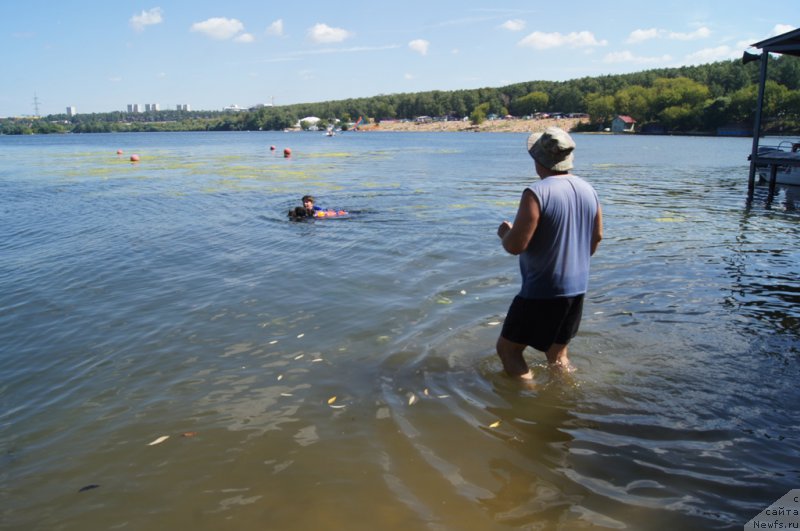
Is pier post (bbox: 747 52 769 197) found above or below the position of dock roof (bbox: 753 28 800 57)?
below

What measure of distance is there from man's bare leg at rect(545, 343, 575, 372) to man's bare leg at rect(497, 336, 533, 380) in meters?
0.27

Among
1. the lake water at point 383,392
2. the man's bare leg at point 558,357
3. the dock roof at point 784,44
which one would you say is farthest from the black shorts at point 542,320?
the dock roof at point 784,44

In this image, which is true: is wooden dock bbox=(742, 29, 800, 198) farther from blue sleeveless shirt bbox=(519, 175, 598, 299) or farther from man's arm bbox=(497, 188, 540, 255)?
man's arm bbox=(497, 188, 540, 255)

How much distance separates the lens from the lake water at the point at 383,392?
3.95 meters

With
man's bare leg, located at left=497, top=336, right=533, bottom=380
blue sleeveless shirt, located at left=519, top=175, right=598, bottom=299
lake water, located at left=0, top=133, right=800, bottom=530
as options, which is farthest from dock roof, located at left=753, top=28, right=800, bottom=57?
man's bare leg, located at left=497, top=336, right=533, bottom=380

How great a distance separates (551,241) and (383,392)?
2319 mm

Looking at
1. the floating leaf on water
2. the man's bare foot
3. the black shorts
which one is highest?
the black shorts

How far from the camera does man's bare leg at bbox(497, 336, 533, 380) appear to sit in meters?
5.20

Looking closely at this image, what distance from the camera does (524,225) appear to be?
4.44 meters

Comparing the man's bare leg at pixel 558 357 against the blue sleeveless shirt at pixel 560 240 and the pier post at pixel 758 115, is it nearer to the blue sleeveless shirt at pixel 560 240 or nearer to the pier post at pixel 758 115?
the blue sleeveless shirt at pixel 560 240

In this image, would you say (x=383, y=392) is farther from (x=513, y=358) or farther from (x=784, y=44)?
(x=784, y=44)

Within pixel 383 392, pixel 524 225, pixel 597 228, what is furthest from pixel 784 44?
pixel 383 392

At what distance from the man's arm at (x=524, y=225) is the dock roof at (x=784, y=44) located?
1893cm

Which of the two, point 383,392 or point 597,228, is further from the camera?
point 383,392
